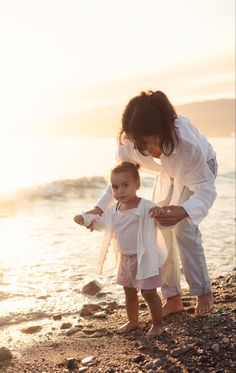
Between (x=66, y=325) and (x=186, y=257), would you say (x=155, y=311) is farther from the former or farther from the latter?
(x=66, y=325)

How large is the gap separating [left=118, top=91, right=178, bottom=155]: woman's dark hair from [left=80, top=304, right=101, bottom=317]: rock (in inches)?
81.3

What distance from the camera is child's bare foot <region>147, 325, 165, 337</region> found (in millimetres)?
4672

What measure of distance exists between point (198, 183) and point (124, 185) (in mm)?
604

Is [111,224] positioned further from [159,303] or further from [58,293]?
[58,293]

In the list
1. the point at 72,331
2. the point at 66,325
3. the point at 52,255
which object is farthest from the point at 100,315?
the point at 52,255

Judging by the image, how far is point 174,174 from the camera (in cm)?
484

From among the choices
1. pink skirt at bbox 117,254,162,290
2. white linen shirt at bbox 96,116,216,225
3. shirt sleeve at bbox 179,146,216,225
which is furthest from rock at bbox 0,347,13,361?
shirt sleeve at bbox 179,146,216,225

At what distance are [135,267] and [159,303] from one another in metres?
0.34

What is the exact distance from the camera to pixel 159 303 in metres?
4.75

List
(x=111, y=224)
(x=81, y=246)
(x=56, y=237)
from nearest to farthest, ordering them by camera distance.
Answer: (x=111, y=224)
(x=81, y=246)
(x=56, y=237)

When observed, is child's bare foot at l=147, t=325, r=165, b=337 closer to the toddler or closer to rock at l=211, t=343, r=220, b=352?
the toddler

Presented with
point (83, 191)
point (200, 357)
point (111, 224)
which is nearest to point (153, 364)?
point (200, 357)

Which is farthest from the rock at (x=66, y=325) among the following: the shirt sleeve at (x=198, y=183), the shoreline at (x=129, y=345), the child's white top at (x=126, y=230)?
the shirt sleeve at (x=198, y=183)

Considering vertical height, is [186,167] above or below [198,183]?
above
